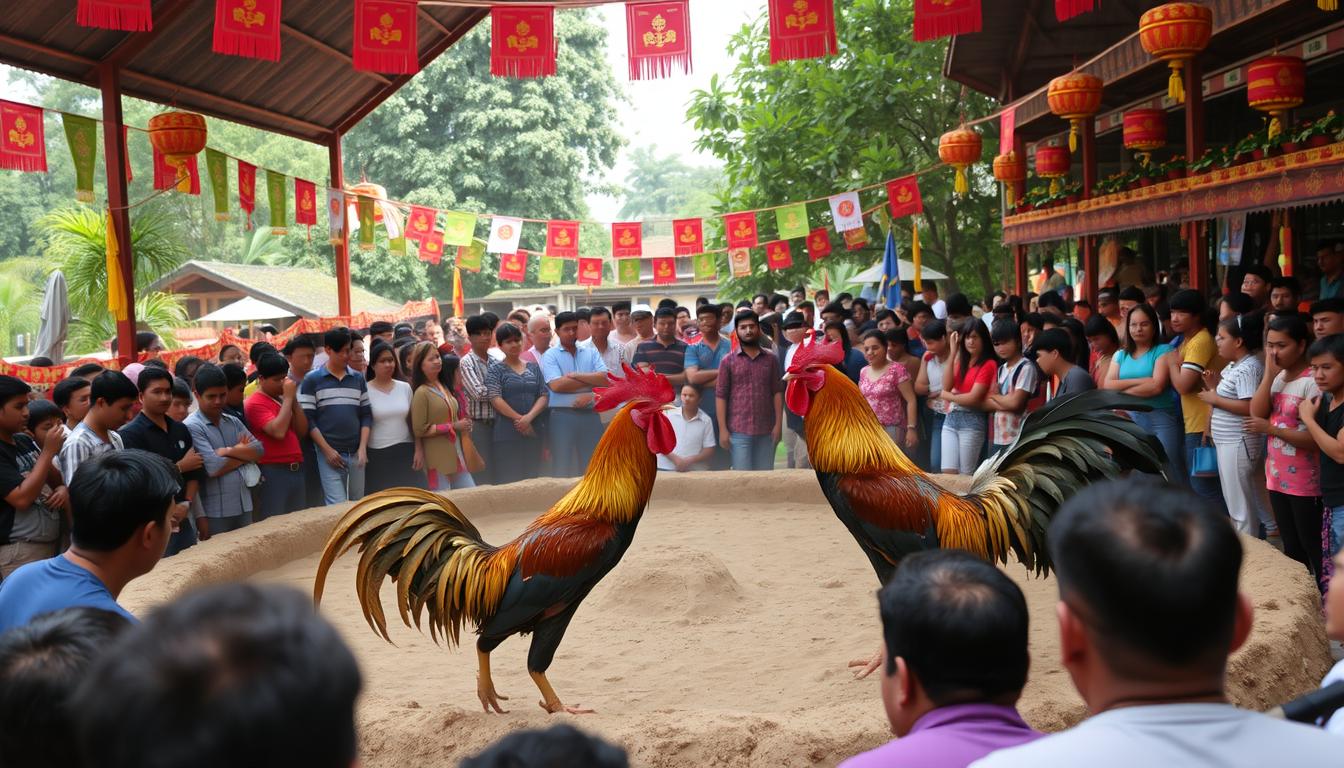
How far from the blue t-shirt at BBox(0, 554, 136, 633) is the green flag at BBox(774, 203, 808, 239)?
50.9ft

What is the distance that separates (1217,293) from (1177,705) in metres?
12.0

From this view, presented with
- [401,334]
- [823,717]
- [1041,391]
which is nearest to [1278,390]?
[1041,391]

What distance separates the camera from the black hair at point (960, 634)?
1947 millimetres

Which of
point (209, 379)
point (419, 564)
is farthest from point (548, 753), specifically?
point (209, 379)

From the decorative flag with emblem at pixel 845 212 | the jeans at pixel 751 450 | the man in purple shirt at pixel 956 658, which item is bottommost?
the jeans at pixel 751 450

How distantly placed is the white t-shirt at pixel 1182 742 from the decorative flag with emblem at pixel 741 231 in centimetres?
1733

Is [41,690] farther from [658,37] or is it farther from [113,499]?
[658,37]

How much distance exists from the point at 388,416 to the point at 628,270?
11940mm

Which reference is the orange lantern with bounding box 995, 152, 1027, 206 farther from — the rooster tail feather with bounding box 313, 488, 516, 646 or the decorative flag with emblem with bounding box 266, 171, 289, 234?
the rooster tail feather with bounding box 313, 488, 516, 646

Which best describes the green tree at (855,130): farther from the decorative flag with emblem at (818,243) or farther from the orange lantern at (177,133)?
the orange lantern at (177,133)

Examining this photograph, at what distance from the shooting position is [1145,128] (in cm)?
1268

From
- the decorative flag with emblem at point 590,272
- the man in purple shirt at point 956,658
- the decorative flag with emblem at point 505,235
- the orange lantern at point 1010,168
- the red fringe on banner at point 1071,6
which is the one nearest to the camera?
the man in purple shirt at point 956,658

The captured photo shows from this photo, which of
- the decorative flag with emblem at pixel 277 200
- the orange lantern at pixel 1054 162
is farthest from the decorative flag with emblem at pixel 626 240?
the orange lantern at pixel 1054 162

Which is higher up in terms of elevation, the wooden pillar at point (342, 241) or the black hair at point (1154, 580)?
the wooden pillar at point (342, 241)
